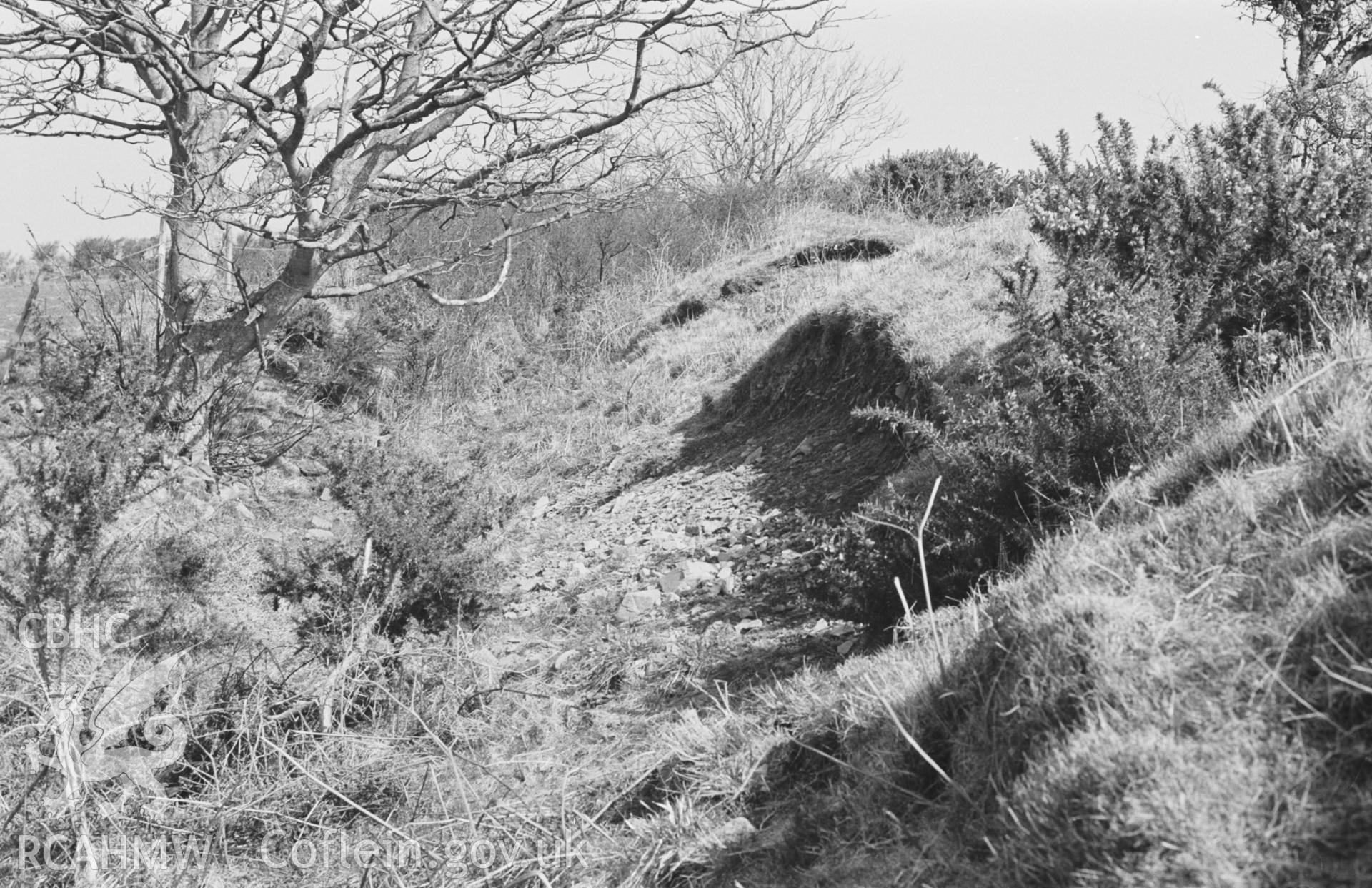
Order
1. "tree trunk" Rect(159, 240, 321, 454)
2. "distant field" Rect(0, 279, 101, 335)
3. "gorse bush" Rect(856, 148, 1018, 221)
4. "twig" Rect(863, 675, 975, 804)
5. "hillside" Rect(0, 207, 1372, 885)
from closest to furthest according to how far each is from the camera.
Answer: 1. "hillside" Rect(0, 207, 1372, 885)
2. "twig" Rect(863, 675, 975, 804)
3. "tree trunk" Rect(159, 240, 321, 454)
4. "distant field" Rect(0, 279, 101, 335)
5. "gorse bush" Rect(856, 148, 1018, 221)

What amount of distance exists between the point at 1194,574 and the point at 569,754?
2.46 metres

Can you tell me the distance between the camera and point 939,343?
6.35 metres

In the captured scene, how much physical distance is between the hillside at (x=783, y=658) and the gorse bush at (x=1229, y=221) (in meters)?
0.92

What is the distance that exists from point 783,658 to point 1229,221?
2.55m

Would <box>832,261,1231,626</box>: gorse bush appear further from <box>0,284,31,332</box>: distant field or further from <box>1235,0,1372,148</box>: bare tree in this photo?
<box>0,284,31,332</box>: distant field

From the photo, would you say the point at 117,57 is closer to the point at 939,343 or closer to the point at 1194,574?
the point at 939,343

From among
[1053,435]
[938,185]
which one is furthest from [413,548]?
[938,185]

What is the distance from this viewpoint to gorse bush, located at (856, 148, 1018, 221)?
12219 millimetres

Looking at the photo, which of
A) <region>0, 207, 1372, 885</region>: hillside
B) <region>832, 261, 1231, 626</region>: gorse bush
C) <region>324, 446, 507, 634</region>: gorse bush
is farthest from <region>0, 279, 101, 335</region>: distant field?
<region>832, 261, 1231, 626</region>: gorse bush

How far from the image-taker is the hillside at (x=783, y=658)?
5.85 ft

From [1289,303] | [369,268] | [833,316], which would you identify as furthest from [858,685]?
[369,268]

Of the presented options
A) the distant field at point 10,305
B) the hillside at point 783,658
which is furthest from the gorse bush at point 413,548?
the distant field at point 10,305

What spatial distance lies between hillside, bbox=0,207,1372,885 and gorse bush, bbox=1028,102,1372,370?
0.92 meters

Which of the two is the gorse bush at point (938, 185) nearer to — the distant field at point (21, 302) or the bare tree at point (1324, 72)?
the bare tree at point (1324, 72)
